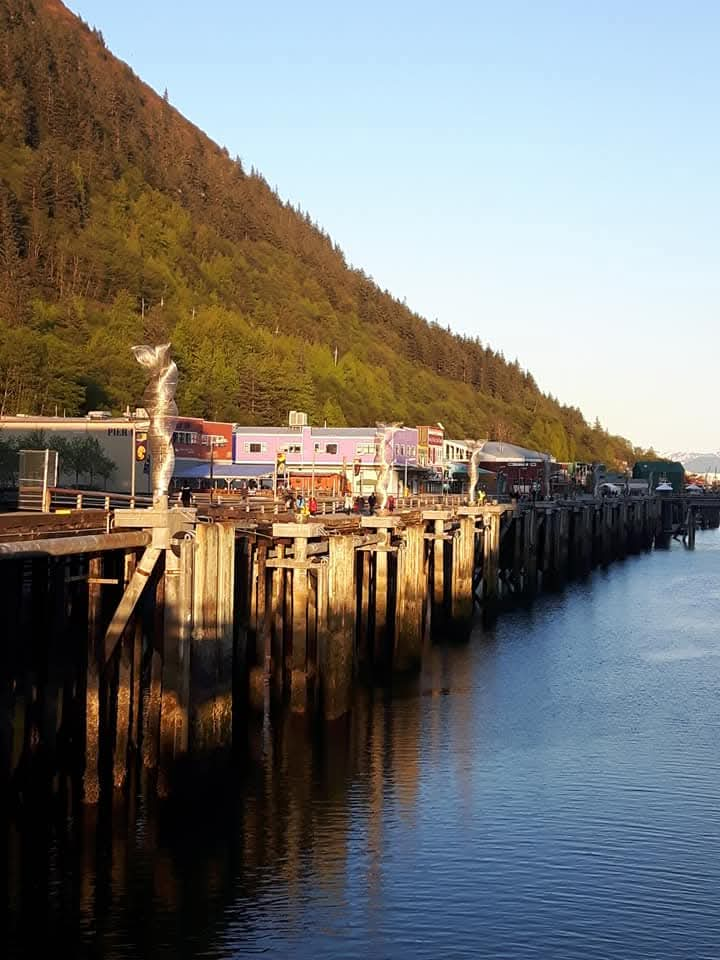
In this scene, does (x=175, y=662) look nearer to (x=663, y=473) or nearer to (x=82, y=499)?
(x=82, y=499)

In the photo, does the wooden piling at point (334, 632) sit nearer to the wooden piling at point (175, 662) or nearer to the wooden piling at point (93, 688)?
the wooden piling at point (175, 662)

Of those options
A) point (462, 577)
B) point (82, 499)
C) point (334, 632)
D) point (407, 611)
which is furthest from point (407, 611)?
point (82, 499)

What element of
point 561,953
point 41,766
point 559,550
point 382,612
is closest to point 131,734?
point 41,766

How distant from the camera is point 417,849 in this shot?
2653cm

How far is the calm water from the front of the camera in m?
22.1

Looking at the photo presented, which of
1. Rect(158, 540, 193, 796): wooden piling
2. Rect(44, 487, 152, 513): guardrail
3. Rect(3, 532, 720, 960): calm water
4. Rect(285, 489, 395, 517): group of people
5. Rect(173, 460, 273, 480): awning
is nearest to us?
Rect(3, 532, 720, 960): calm water

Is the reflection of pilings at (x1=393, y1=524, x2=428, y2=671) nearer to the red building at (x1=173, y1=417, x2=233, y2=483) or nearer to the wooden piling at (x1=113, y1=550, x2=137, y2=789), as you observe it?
the wooden piling at (x1=113, y1=550, x2=137, y2=789)

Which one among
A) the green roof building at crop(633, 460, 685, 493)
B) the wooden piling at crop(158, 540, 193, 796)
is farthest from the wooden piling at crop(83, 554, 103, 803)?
the green roof building at crop(633, 460, 685, 493)

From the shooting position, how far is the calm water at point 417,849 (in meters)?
22.1

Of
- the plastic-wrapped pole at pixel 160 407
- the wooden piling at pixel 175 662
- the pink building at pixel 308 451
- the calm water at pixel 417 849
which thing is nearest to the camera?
the calm water at pixel 417 849

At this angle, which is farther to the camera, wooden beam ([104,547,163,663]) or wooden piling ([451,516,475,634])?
wooden piling ([451,516,475,634])

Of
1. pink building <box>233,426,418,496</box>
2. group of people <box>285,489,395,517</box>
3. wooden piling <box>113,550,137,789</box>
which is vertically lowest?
wooden piling <box>113,550,137,789</box>

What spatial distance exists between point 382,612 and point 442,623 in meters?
11.6

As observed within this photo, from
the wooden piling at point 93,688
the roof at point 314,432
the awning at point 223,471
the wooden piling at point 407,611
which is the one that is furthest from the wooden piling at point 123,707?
the roof at point 314,432
